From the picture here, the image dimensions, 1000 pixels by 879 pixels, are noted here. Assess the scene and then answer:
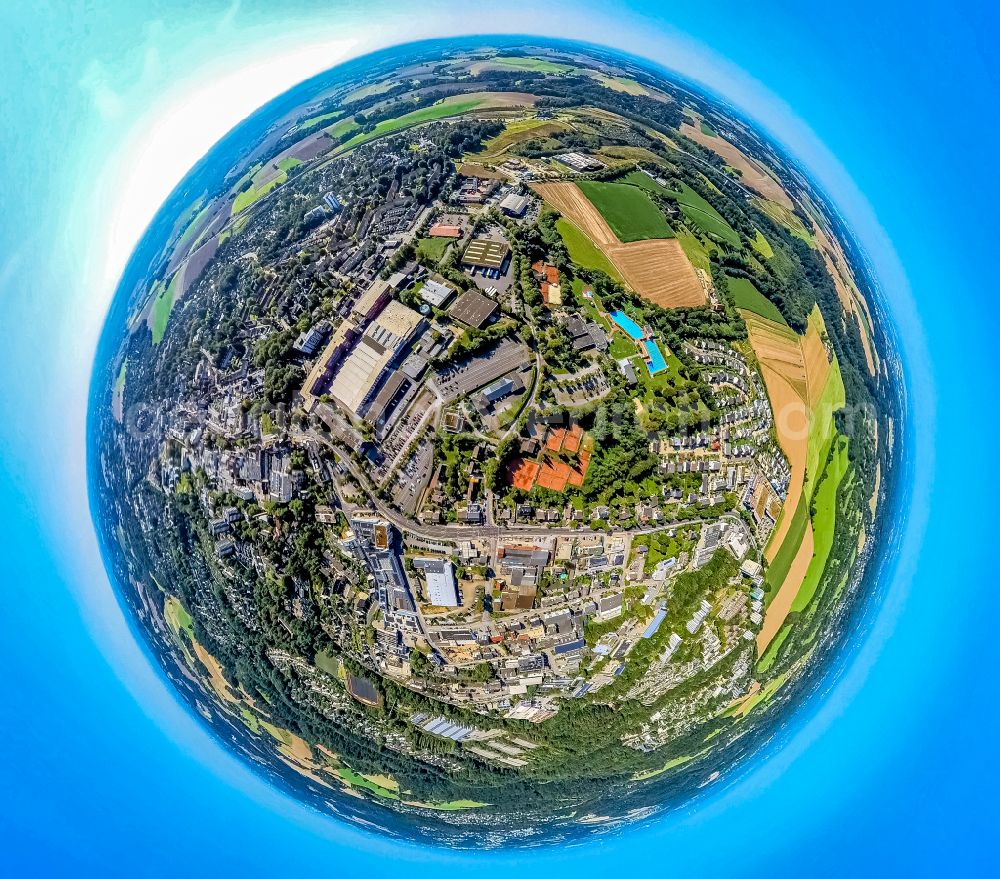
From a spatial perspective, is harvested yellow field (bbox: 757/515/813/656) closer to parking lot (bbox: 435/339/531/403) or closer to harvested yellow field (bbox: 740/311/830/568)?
harvested yellow field (bbox: 740/311/830/568)

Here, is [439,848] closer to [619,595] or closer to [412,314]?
[619,595]

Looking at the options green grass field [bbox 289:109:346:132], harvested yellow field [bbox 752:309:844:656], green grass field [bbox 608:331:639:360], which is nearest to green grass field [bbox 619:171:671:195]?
harvested yellow field [bbox 752:309:844:656]

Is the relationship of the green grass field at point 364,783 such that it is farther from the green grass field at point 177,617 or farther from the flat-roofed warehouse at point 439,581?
the flat-roofed warehouse at point 439,581

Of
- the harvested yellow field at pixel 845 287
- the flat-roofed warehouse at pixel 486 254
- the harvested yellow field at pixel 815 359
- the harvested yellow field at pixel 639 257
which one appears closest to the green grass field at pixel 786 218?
the harvested yellow field at pixel 845 287

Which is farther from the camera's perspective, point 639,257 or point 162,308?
point 162,308

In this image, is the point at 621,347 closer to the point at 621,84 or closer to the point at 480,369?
the point at 480,369

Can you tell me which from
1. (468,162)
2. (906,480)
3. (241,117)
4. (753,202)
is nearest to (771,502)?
(906,480)

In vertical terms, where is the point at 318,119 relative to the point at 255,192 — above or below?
above

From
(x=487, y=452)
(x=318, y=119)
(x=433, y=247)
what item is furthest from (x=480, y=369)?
(x=318, y=119)
